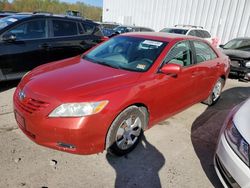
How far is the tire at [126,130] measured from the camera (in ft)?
9.43

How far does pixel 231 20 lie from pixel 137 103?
42.9 feet

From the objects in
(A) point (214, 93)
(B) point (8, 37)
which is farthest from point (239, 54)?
(B) point (8, 37)

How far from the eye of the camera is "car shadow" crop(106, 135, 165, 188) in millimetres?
2723

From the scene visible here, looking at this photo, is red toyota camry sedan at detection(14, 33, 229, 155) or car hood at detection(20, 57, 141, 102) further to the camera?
car hood at detection(20, 57, 141, 102)

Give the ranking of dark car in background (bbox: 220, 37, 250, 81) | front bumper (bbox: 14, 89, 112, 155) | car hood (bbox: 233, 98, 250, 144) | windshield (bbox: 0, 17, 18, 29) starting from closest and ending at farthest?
car hood (bbox: 233, 98, 250, 144) < front bumper (bbox: 14, 89, 112, 155) < windshield (bbox: 0, 17, 18, 29) < dark car in background (bbox: 220, 37, 250, 81)

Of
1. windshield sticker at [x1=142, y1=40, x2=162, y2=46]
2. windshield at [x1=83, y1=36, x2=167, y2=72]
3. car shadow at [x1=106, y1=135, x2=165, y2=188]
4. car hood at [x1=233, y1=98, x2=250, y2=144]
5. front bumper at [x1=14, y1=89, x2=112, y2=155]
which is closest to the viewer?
car hood at [x1=233, y1=98, x2=250, y2=144]

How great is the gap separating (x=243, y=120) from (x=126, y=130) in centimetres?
135

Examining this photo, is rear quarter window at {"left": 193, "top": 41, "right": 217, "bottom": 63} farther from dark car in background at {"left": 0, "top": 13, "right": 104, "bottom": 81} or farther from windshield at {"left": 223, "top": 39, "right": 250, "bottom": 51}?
windshield at {"left": 223, "top": 39, "right": 250, "bottom": 51}

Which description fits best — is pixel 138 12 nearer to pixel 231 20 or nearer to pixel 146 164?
pixel 231 20

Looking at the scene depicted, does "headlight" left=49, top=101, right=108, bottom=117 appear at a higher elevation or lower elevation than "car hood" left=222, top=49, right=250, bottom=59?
higher

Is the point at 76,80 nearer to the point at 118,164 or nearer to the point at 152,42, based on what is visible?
the point at 118,164

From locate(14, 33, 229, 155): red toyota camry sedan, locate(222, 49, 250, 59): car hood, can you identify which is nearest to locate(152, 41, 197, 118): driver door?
locate(14, 33, 229, 155): red toyota camry sedan

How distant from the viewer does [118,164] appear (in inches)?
118

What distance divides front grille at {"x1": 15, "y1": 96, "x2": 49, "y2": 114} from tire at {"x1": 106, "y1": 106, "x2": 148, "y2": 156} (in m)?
0.81
